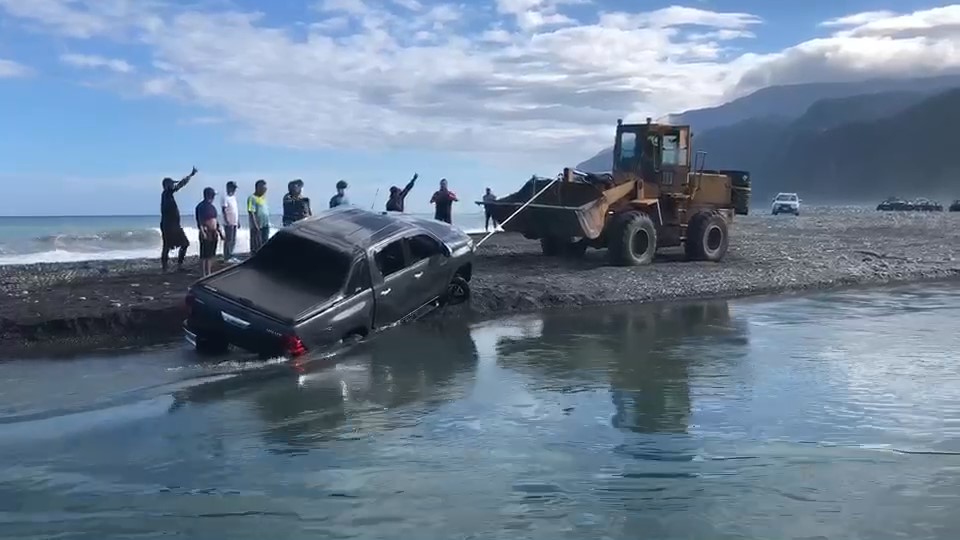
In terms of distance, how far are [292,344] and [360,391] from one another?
4.17ft

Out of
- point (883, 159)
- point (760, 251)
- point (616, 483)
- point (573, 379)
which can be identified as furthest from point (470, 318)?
point (883, 159)

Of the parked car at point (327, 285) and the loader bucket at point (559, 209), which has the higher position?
the loader bucket at point (559, 209)

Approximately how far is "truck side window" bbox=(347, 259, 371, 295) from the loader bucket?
7545mm

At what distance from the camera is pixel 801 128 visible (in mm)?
182000

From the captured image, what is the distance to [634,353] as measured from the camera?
12492 mm

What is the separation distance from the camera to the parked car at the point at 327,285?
1141 cm

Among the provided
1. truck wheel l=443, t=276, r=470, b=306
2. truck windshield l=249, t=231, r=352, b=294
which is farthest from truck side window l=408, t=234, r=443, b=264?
truck windshield l=249, t=231, r=352, b=294

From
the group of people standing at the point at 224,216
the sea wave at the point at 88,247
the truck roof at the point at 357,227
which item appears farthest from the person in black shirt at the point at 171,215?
the sea wave at the point at 88,247

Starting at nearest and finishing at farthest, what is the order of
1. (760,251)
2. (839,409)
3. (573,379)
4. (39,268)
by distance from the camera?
(839,409) → (573,379) → (39,268) → (760,251)

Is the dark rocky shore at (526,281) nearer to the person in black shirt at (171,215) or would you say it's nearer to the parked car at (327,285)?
the person in black shirt at (171,215)

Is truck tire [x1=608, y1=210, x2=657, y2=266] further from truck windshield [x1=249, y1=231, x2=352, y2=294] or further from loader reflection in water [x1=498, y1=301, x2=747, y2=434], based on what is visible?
truck windshield [x1=249, y1=231, x2=352, y2=294]

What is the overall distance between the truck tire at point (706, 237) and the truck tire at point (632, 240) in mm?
1364

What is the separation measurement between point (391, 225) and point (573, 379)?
12.7 feet

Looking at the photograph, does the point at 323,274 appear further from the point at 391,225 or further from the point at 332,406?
the point at 332,406
